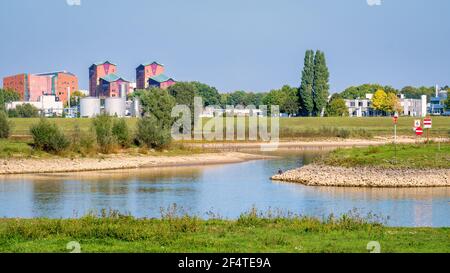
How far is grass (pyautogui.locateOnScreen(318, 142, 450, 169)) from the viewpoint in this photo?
41981mm

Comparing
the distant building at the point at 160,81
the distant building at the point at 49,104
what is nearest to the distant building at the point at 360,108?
the distant building at the point at 160,81

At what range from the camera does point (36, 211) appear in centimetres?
2822

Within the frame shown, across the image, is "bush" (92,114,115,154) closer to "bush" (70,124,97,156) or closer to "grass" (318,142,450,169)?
"bush" (70,124,97,156)

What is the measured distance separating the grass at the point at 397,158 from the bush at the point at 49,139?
72.9ft

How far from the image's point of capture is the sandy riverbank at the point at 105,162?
5190 cm

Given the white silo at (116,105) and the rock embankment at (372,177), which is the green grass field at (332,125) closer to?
the white silo at (116,105)

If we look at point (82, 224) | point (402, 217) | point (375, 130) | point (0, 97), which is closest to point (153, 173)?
point (402, 217)

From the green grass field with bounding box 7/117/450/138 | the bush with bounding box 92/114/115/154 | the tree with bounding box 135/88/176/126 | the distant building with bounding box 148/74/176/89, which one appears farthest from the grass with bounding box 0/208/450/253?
the distant building with bounding box 148/74/176/89

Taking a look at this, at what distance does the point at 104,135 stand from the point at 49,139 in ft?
16.1

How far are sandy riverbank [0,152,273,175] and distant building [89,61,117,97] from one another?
4895 inches

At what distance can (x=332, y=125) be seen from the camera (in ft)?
397

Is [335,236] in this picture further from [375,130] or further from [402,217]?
[375,130]

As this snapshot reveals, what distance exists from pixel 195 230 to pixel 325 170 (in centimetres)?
2786

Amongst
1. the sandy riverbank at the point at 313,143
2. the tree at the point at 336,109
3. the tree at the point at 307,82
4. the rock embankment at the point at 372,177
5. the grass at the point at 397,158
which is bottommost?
the sandy riverbank at the point at 313,143
